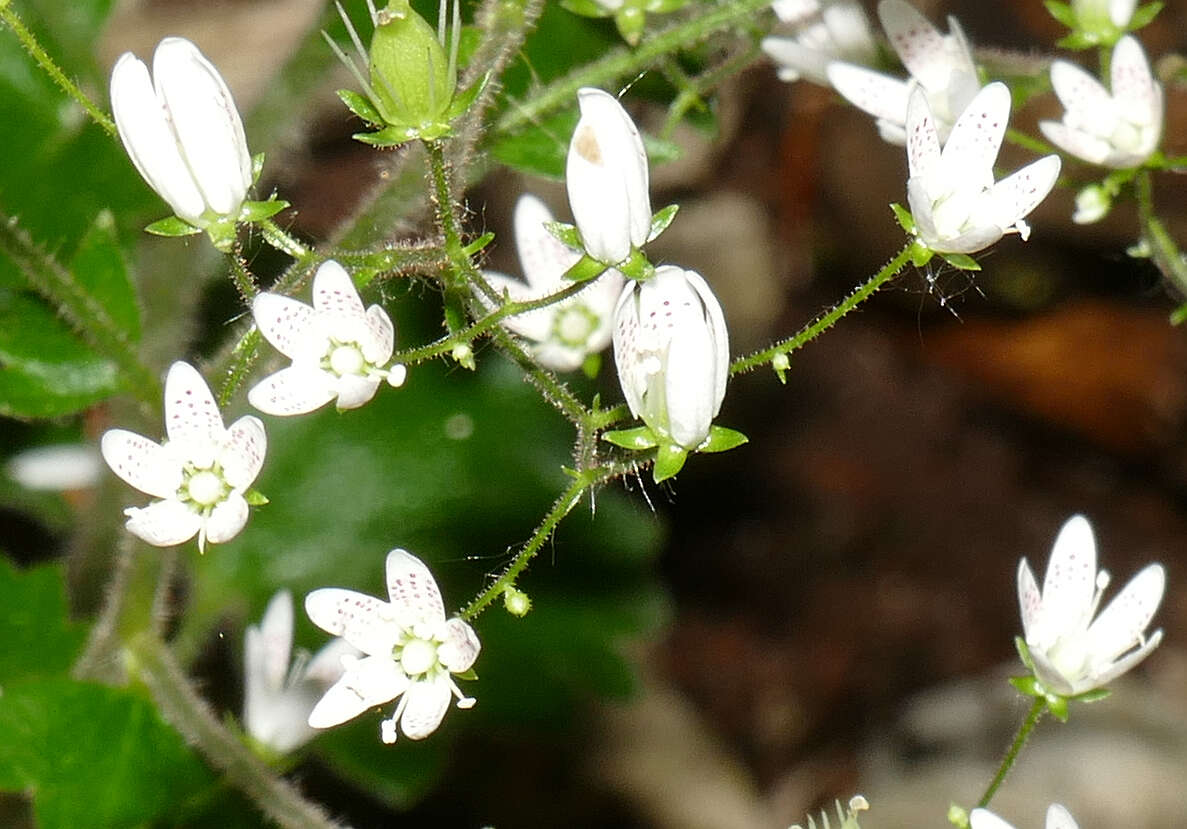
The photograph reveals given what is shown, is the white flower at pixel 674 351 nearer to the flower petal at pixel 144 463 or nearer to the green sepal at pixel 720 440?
the green sepal at pixel 720 440

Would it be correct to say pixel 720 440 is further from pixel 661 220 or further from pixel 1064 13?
pixel 1064 13

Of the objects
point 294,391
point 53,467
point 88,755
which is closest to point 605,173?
point 294,391

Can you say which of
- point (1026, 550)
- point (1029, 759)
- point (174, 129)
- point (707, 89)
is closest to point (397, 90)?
point (174, 129)

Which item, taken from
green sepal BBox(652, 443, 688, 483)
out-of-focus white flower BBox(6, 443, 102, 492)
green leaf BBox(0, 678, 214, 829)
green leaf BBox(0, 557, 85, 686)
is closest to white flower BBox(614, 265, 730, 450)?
green sepal BBox(652, 443, 688, 483)

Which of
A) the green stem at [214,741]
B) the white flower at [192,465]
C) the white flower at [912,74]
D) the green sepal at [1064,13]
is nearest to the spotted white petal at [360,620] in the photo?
the white flower at [192,465]

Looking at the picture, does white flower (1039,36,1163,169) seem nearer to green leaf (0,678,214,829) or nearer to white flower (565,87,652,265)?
white flower (565,87,652,265)
